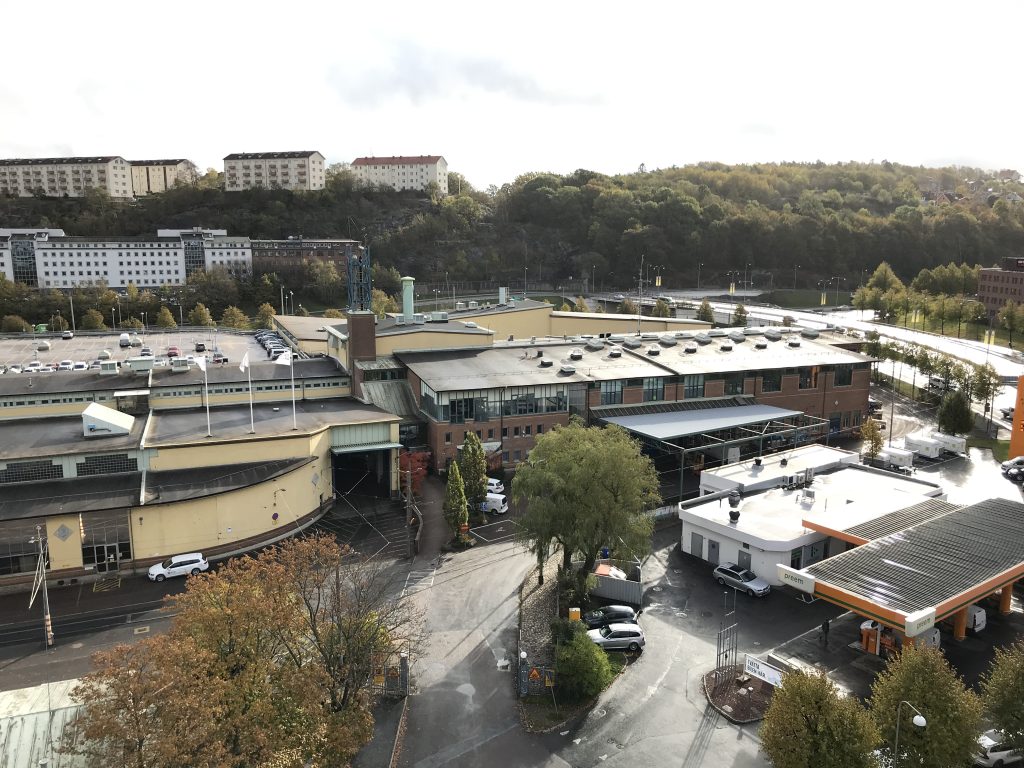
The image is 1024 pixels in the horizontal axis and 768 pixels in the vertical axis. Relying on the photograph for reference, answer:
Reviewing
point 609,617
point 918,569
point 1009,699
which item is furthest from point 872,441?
point 1009,699

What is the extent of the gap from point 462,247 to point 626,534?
108m

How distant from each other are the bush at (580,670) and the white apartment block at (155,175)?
144744 millimetres

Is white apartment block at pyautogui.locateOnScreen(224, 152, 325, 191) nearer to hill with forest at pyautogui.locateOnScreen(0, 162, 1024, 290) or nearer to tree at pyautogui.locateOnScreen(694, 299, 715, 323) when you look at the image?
hill with forest at pyautogui.locateOnScreen(0, 162, 1024, 290)

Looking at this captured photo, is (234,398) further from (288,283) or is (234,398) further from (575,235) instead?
(575,235)

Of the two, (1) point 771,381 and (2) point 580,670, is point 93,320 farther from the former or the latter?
(2) point 580,670

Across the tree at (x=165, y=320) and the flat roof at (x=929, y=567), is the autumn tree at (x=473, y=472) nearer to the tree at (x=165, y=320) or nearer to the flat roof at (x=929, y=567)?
the flat roof at (x=929, y=567)

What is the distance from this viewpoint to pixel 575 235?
132750 millimetres

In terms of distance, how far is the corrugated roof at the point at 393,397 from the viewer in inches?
1677

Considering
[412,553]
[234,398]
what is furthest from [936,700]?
[234,398]

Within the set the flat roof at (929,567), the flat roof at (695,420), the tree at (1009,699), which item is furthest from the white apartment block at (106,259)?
the tree at (1009,699)

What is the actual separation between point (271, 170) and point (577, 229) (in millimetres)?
56028

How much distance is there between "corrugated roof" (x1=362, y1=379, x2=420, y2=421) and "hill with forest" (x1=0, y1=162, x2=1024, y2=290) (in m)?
78.8

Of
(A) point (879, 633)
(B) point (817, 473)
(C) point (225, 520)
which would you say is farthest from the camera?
(B) point (817, 473)

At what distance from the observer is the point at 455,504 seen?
30594mm
